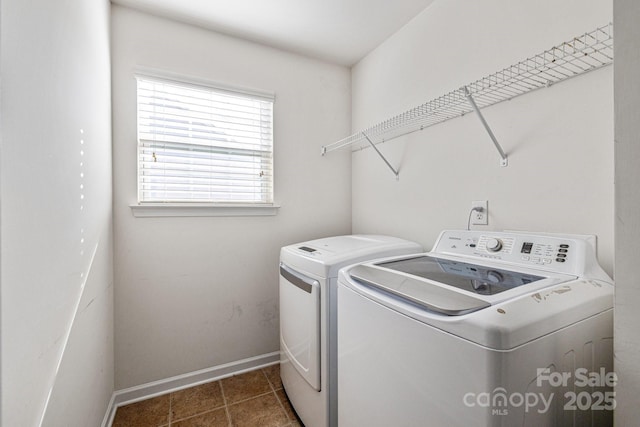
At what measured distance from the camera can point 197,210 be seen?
76.0 inches

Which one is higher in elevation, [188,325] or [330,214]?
[330,214]

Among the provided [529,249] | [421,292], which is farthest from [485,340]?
[529,249]

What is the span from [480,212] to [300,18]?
5.55 feet

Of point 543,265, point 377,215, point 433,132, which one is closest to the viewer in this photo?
point 543,265

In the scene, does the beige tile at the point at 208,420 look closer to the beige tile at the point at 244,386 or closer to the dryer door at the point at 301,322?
the beige tile at the point at 244,386

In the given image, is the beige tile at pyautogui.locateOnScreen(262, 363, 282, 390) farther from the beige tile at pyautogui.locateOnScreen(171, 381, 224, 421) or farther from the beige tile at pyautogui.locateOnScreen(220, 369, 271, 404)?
the beige tile at pyautogui.locateOnScreen(171, 381, 224, 421)

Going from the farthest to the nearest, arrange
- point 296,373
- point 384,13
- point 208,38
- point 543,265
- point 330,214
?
point 330,214, point 208,38, point 384,13, point 296,373, point 543,265

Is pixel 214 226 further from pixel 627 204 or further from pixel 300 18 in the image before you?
pixel 627 204

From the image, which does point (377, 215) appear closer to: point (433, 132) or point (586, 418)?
point (433, 132)

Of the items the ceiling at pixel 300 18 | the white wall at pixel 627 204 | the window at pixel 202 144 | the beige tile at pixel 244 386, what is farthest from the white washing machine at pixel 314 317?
the ceiling at pixel 300 18

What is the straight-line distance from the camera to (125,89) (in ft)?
5.74

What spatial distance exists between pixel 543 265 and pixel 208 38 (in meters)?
2.38

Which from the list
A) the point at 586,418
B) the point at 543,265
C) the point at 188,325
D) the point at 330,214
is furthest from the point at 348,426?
the point at 330,214

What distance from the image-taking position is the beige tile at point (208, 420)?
1579 millimetres
